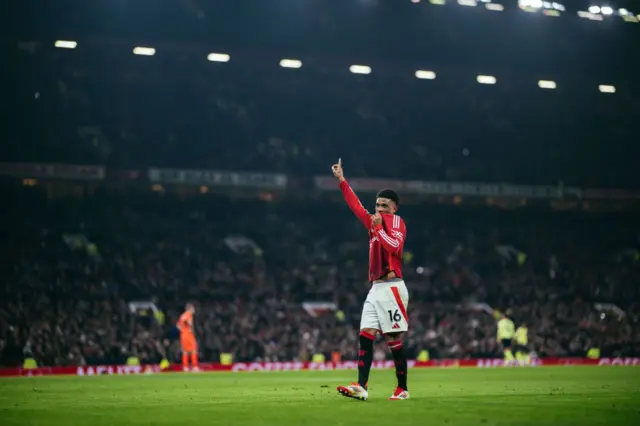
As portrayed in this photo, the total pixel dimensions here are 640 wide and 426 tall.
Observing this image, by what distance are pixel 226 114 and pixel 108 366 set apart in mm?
15632

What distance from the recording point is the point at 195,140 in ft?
135

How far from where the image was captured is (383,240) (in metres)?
11.3

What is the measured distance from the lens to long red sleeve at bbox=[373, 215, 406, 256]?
444 inches

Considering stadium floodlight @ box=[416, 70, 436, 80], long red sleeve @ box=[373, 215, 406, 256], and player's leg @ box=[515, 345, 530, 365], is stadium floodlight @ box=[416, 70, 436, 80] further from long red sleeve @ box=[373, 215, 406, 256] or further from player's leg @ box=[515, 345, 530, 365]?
long red sleeve @ box=[373, 215, 406, 256]

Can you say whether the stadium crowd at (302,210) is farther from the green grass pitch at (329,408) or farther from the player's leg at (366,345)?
the player's leg at (366,345)

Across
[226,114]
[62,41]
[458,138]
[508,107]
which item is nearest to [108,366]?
[62,41]

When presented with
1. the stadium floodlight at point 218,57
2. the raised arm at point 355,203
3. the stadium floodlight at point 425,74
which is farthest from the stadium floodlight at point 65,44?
the raised arm at point 355,203

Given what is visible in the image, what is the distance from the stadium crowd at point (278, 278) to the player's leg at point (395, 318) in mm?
20796

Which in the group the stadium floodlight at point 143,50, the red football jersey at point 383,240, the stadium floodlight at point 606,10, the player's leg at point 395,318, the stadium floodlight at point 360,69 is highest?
the stadium floodlight at point 606,10

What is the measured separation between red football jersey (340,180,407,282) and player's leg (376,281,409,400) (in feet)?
0.70

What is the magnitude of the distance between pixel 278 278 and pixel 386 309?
28342mm

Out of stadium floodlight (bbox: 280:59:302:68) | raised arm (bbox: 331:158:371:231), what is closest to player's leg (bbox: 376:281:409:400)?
raised arm (bbox: 331:158:371:231)

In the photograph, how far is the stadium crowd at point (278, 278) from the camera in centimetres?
3260

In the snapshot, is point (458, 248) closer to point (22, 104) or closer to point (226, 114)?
point (226, 114)
